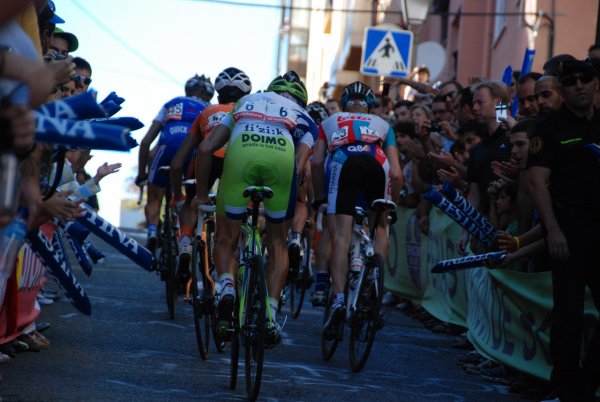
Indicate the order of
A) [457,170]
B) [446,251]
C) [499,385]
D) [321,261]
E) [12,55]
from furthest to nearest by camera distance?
[446,251]
[457,170]
[321,261]
[499,385]
[12,55]

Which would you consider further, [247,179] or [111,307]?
[111,307]

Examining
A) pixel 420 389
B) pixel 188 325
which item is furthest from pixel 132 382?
pixel 188 325

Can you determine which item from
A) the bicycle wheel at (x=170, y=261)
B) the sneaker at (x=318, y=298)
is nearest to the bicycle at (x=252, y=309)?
the sneaker at (x=318, y=298)

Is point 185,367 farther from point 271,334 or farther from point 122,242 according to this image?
point 122,242

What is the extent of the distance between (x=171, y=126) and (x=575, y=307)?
6198mm

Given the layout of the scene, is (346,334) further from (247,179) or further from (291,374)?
(247,179)

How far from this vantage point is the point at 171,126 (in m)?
12.9

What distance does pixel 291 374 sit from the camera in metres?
A: 8.70

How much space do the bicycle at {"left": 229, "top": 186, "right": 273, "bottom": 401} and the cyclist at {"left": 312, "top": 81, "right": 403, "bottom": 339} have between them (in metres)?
1.86

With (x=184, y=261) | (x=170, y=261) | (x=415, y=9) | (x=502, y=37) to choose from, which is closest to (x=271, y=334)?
(x=184, y=261)

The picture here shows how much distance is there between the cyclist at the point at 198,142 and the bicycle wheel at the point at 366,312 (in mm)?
1636

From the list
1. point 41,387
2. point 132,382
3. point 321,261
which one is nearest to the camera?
point 41,387

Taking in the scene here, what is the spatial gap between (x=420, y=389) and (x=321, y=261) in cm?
253

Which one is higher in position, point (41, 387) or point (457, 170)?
point (457, 170)
